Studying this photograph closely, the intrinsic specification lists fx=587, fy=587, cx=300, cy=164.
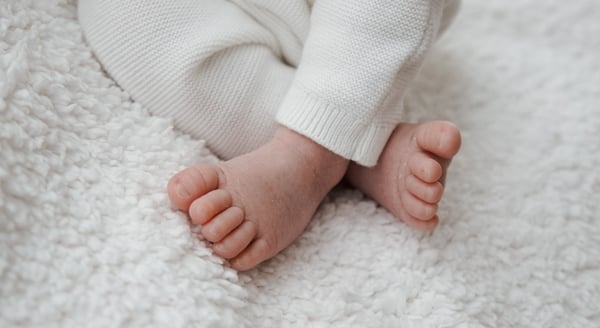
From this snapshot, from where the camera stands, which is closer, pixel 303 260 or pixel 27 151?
pixel 27 151

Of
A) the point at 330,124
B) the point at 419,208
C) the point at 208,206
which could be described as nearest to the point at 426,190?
the point at 419,208

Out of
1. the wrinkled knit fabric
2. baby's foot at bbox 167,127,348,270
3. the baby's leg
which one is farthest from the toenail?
the baby's leg

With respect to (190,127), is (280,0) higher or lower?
higher

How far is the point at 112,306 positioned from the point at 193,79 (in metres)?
0.26

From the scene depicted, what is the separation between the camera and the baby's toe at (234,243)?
0.55 metres

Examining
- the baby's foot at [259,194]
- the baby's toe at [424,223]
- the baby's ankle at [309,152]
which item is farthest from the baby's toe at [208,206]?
the baby's toe at [424,223]

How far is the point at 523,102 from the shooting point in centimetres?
87

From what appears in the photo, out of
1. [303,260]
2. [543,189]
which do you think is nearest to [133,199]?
[303,260]

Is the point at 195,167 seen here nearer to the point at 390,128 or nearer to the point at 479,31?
the point at 390,128

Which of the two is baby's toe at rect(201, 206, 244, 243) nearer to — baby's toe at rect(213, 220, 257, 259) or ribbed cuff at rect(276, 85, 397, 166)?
baby's toe at rect(213, 220, 257, 259)

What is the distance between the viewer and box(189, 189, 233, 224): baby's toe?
0.54 meters

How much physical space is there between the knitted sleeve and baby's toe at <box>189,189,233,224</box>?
12 cm

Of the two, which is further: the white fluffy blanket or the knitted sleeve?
the knitted sleeve

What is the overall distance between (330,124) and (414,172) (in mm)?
103
